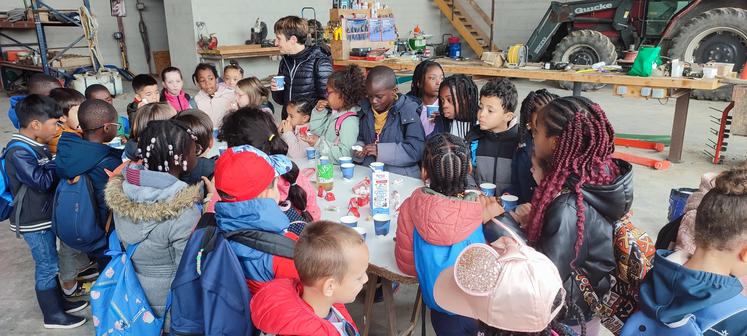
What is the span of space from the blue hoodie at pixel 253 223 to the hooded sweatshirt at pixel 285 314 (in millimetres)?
249

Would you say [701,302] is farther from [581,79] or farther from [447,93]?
[581,79]

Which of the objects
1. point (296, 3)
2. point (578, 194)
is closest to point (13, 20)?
point (296, 3)

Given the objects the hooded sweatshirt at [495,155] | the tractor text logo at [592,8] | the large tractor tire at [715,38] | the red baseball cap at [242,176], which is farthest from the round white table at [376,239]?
the tractor text logo at [592,8]

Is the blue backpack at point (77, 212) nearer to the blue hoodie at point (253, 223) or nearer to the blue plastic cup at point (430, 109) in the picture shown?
the blue hoodie at point (253, 223)

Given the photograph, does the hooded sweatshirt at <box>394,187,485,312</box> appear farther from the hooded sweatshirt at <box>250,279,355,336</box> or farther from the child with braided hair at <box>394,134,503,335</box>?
the hooded sweatshirt at <box>250,279,355,336</box>

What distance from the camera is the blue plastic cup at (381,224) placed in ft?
7.75

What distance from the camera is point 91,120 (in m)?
2.78

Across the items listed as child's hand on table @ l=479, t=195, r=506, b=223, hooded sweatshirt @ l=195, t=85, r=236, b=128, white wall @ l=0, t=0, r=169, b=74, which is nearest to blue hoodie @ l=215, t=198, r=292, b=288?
child's hand on table @ l=479, t=195, r=506, b=223

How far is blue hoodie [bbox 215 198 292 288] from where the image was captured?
1.81 m

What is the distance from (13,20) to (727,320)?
1347 cm

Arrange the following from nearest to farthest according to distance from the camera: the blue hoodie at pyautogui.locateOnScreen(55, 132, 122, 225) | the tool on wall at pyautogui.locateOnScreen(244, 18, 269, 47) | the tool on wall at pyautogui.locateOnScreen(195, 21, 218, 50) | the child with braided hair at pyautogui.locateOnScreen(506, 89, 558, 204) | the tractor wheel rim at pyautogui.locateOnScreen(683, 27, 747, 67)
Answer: the blue hoodie at pyautogui.locateOnScreen(55, 132, 122, 225) → the child with braided hair at pyautogui.locateOnScreen(506, 89, 558, 204) → the tractor wheel rim at pyautogui.locateOnScreen(683, 27, 747, 67) → the tool on wall at pyautogui.locateOnScreen(195, 21, 218, 50) → the tool on wall at pyautogui.locateOnScreen(244, 18, 269, 47)

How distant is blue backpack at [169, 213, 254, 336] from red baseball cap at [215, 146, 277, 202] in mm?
A: 156

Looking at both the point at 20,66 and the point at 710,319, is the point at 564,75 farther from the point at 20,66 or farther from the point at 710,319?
the point at 20,66

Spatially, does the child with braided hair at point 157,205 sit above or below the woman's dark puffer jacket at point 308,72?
below
